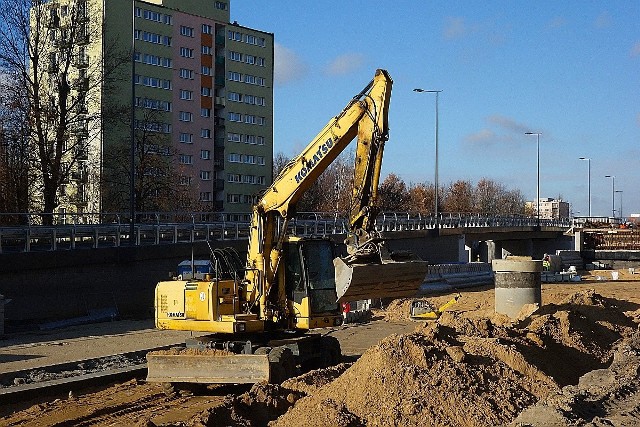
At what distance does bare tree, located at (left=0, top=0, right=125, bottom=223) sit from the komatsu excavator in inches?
858

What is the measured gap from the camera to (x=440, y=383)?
10.5m

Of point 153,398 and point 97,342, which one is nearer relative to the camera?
point 153,398

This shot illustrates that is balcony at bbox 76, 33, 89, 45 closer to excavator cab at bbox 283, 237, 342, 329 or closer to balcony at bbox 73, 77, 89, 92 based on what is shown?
balcony at bbox 73, 77, 89, 92

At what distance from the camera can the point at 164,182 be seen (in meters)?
49.2

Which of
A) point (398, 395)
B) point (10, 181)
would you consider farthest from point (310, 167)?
point (10, 181)

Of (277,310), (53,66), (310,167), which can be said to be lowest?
(277,310)

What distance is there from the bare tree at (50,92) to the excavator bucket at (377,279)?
24256mm

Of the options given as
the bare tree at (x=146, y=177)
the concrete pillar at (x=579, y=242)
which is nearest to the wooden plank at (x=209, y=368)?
the bare tree at (x=146, y=177)

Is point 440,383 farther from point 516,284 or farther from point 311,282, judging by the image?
point 516,284

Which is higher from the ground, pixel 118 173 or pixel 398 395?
pixel 118 173

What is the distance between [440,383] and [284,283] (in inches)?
200

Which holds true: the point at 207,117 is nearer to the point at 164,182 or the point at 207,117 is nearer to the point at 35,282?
the point at 164,182

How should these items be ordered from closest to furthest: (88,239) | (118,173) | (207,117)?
(88,239) < (118,173) < (207,117)

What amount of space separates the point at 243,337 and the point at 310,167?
316 centimetres
